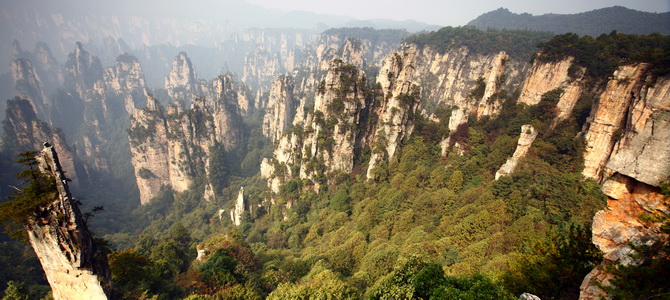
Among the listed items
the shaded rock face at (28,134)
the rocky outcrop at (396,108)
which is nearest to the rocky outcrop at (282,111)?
the rocky outcrop at (396,108)

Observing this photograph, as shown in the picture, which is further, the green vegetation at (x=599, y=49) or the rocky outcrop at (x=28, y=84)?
the rocky outcrop at (x=28, y=84)

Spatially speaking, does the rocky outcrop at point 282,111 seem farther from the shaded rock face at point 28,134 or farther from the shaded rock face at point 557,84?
the shaded rock face at point 557,84

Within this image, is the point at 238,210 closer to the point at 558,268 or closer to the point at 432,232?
the point at 432,232

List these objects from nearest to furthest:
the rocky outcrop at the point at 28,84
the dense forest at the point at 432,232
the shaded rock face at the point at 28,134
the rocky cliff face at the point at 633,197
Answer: the rocky cliff face at the point at 633,197 → the dense forest at the point at 432,232 → the shaded rock face at the point at 28,134 → the rocky outcrop at the point at 28,84

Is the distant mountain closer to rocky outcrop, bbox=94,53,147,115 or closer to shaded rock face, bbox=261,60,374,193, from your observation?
shaded rock face, bbox=261,60,374,193

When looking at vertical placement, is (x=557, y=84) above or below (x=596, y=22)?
below

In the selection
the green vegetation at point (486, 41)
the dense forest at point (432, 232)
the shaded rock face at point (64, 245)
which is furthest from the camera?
the green vegetation at point (486, 41)

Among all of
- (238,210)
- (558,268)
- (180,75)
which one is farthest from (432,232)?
(180,75)
